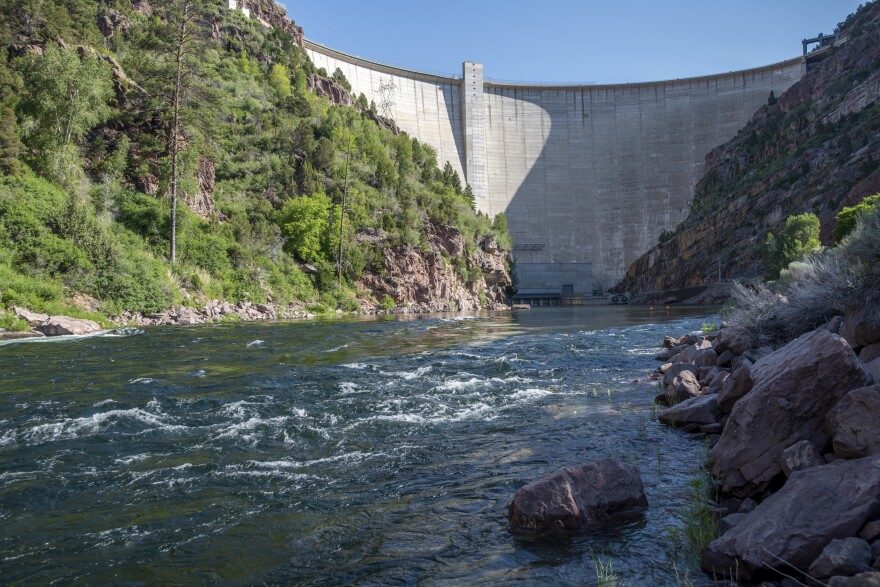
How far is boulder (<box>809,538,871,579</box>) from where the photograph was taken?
3188mm

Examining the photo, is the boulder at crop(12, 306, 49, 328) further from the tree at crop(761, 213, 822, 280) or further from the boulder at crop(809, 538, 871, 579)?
the tree at crop(761, 213, 822, 280)

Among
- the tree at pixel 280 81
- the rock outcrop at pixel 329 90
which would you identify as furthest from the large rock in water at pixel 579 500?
the rock outcrop at pixel 329 90

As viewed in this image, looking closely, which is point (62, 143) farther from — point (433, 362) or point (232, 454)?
point (232, 454)

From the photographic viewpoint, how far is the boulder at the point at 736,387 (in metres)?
6.68

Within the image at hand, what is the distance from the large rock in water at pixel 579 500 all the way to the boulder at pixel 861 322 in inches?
131

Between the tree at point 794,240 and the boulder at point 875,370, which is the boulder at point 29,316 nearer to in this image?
the boulder at point 875,370

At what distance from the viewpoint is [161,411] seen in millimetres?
8664

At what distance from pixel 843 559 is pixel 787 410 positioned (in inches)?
73.1

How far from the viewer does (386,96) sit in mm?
77250

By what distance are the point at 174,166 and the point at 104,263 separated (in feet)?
28.0

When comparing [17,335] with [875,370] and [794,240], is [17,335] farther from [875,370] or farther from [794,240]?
[794,240]

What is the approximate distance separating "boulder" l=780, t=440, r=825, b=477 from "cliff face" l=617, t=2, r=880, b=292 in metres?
51.7

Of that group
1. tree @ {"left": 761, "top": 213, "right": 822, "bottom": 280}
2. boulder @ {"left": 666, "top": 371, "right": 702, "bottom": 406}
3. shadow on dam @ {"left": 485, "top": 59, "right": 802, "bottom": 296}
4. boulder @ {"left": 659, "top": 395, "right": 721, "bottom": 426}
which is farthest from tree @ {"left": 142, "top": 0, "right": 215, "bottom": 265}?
shadow on dam @ {"left": 485, "top": 59, "right": 802, "bottom": 296}

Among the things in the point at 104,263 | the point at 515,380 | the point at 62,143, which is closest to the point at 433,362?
the point at 515,380
